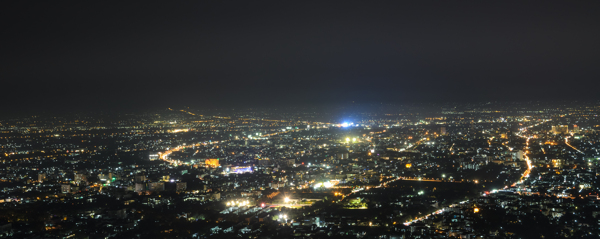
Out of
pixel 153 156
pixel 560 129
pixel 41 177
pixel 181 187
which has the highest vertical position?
pixel 560 129

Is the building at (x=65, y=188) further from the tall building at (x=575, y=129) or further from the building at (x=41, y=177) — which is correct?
the tall building at (x=575, y=129)

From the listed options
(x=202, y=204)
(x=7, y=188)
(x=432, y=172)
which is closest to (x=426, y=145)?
(x=432, y=172)

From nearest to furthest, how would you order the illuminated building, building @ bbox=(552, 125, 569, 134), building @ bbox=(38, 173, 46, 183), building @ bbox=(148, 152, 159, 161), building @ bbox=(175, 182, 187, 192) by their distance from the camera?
building @ bbox=(175, 182, 187, 192) → building @ bbox=(38, 173, 46, 183) → the illuminated building → building @ bbox=(148, 152, 159, 161) → building @ bbox=(552, 125, 569, 134)

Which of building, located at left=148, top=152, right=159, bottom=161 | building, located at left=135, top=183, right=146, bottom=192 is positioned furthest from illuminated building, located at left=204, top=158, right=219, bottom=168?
building, located at left=135, top=183, right=146, bottom=192

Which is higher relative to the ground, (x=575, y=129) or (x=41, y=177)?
(x=575, y=129)

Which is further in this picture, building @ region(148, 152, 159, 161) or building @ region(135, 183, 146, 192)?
building @ region(148, 152, 159, 161)

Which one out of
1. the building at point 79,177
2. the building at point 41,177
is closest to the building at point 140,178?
the building at point 79,177

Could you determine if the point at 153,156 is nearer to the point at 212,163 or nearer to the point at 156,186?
the point at 212,163

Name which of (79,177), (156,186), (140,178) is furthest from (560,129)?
(79,177)

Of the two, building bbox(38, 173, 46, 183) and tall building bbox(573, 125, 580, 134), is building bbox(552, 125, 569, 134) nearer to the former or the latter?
tall building bbox(573, 125, 580, 134)

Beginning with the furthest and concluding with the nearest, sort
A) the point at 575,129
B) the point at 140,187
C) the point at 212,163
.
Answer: the point at 575,129 → the point at 212,163 → the point at 140,187

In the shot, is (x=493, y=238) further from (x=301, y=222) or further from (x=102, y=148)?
(x=102, y=148)
